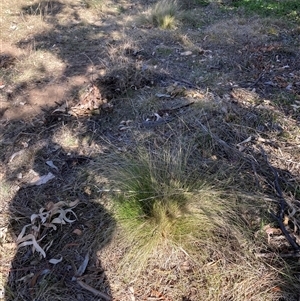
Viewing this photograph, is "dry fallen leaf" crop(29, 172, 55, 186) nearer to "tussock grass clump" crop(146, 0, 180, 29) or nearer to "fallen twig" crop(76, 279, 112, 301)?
"fallen twig" crop(76, 279, 112, 301)

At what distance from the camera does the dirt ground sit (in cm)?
198

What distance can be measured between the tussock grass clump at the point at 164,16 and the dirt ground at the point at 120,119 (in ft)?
0.41

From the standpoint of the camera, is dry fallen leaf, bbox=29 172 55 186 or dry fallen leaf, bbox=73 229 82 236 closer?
dry fallen leaf, bbox=73 229 82 236

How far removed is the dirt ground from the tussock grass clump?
12 centimetres

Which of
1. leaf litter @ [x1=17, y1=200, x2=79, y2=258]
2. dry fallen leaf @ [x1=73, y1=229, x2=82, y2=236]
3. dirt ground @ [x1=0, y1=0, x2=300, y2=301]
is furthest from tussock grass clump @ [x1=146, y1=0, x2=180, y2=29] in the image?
dry fallen leaf @ [x1=73, y1=229, x2=82, y2=236]

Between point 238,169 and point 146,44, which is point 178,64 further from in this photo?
point 238,169

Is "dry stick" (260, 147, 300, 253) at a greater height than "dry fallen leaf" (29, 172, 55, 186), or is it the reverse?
"dry stick" (260, 147, 300, 253)

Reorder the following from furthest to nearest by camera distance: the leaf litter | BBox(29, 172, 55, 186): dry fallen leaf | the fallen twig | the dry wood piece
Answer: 1. the dry wood piece
2. BBox(29, 172, 55, 186): dry fallen leaf
3. the leaf litter
4. the fallen twig

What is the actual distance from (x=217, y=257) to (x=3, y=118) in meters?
3.00

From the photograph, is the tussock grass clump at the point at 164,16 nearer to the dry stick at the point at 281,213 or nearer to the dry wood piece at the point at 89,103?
the dry wood piece at the point at 89,103

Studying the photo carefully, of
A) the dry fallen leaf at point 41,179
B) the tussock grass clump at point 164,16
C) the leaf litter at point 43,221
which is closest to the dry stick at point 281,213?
the leaf litter at point 43,221

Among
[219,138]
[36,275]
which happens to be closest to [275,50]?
[219,138]

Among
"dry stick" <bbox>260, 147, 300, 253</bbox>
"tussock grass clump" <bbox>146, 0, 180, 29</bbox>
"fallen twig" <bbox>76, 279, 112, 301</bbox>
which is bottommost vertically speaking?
"tussock grass clump" <bbox>146, 0, 180, 29</bbox>

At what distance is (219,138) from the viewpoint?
9.32 feet
